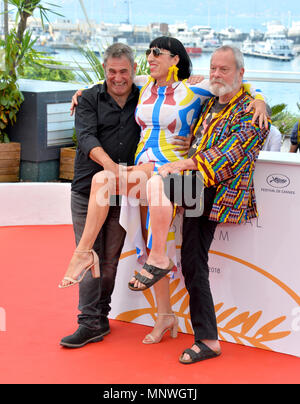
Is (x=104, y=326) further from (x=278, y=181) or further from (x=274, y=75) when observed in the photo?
(x=274, y=75)

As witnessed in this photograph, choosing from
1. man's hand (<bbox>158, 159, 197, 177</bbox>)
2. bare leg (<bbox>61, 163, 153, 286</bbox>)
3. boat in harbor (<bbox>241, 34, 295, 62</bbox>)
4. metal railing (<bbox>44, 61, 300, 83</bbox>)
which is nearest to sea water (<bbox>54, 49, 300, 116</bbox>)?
metal railing (<bbox>44, 61, 300, 83</bbox>)

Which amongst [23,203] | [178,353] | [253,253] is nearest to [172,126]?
[253,253]

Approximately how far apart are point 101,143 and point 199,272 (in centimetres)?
Answer: 86

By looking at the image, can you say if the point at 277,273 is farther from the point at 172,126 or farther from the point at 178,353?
the point at 172,126

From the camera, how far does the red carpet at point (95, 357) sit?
328 centimetres

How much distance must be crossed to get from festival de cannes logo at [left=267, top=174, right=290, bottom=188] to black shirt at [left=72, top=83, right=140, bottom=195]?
2.42ft

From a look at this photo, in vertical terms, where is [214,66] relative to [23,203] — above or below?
above

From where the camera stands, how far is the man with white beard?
10.9 feet

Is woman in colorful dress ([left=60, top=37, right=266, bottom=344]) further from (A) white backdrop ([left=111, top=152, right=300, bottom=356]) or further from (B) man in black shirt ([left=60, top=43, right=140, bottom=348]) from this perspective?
(A) white backdrop ([left=111, top=152, right=300, bottom=356])

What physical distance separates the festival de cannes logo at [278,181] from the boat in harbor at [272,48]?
4.91 m

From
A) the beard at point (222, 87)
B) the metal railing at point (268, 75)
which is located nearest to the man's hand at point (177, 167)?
the beard at point (222, 87)

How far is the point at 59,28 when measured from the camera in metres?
9.66

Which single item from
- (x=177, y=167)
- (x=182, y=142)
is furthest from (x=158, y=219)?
(x=182, y=142)

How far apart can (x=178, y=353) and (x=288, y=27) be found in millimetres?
6999
